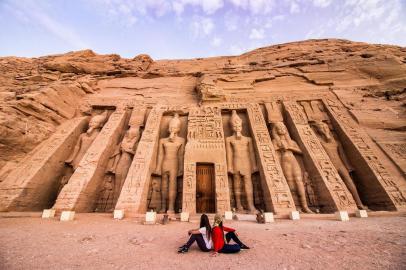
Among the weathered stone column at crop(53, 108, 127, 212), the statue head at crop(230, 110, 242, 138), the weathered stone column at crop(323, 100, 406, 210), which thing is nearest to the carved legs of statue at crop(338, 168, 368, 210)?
the weathered stone column at crop(323, 100, 406, 210)

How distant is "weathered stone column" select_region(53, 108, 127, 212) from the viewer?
6925 millimetres

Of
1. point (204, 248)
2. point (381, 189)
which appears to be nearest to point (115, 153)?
point (204, 248)

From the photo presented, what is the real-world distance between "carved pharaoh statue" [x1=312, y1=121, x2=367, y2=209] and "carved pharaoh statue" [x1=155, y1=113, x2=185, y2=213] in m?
5.95

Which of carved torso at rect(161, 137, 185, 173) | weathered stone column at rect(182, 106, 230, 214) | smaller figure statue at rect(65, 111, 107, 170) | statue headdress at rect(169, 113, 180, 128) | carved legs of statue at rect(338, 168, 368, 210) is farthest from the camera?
statue headdress at rect(169, 113, 180, 128)

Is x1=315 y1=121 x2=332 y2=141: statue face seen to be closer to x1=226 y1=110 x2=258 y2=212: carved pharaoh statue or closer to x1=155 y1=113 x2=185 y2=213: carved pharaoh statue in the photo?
x1=226 y1=110 x2=258 y2=212: carved pharaoh statue

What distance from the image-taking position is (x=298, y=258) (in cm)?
272

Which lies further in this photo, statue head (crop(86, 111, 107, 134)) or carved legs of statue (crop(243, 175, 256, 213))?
statue head (crop(86, 111, 107, 134))

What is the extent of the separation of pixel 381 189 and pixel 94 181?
9.86 meters

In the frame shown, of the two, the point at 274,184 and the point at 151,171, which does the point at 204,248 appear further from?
the point at 151,171

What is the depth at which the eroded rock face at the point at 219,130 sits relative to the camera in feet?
23.8

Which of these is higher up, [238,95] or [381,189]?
[238,95]

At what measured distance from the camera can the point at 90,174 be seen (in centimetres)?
777

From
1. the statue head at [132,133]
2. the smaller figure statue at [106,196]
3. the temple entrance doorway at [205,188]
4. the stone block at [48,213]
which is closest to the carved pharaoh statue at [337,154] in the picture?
the temple entrance doorway at [205,188]

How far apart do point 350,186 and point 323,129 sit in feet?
8.47
